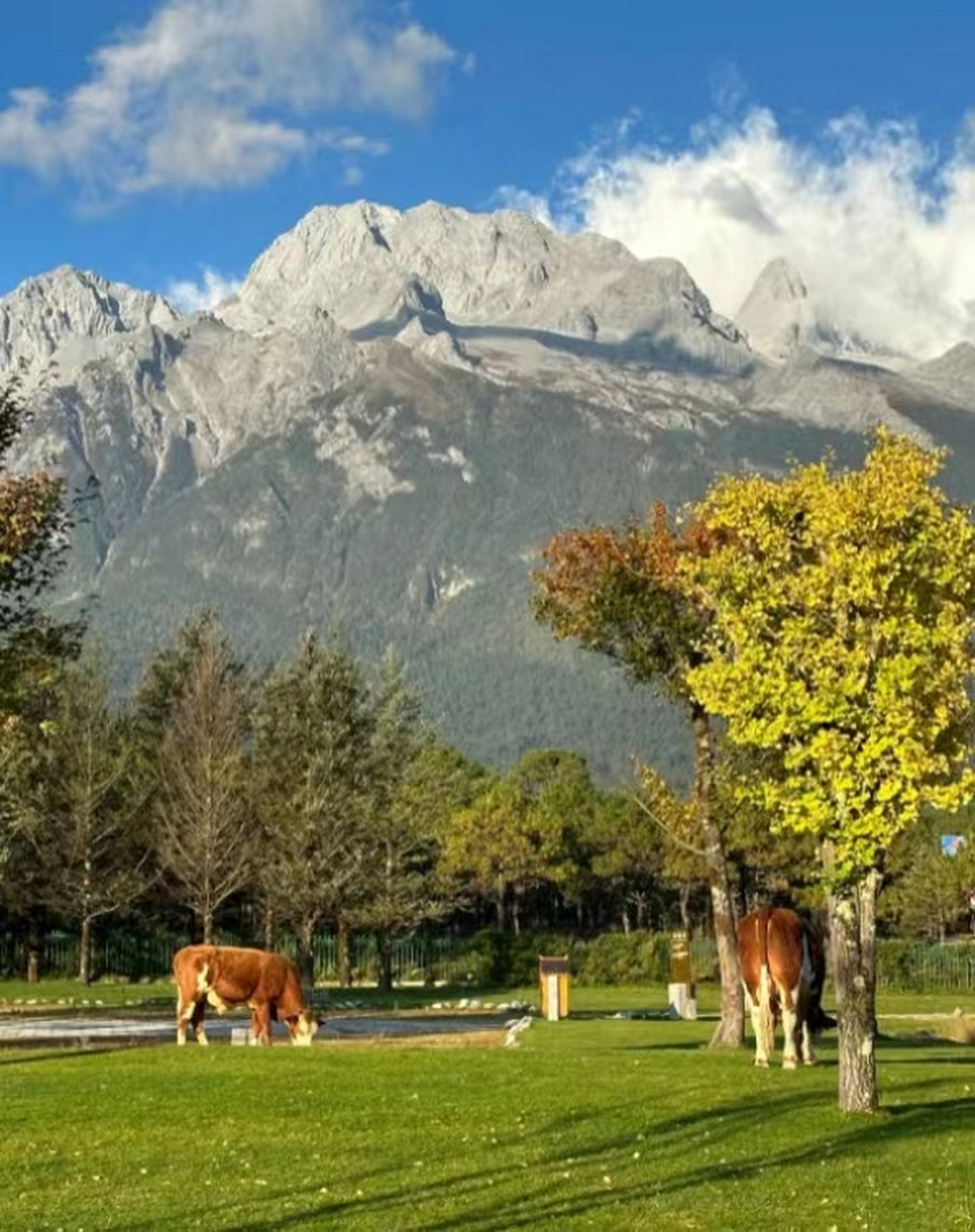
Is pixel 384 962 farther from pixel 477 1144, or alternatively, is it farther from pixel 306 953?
pixel 477 1144

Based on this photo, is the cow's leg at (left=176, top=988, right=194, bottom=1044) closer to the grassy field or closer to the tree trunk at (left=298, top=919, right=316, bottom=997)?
the grassy field

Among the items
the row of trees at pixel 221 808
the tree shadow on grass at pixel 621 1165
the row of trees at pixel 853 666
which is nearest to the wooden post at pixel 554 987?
the tree shadow on grass at pixel 621 1165

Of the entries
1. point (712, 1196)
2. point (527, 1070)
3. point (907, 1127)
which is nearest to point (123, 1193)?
point (712, 1196)

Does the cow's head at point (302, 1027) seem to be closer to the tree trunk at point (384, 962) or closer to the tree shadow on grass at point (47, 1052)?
the tree shadow on grass at point (47, 1052)

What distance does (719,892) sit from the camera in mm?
33281

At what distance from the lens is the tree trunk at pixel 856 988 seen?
2100 centimetres

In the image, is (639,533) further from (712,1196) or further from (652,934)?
(652,934)

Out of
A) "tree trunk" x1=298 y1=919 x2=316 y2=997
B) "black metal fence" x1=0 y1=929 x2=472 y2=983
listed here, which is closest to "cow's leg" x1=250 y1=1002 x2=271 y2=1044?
"tree trunk" x1=298 y1=919 x2=316 y2=997

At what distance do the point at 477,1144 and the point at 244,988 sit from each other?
1646 centimetres

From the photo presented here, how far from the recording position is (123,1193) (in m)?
16.2

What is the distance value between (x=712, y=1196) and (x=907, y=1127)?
18.2 ft

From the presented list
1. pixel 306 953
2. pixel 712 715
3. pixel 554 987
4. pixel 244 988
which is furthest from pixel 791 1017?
pixel 306 953

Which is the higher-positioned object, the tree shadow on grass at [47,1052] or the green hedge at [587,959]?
the green hedge at [587,959]

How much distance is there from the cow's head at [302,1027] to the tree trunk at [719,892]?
8251 millimetres
